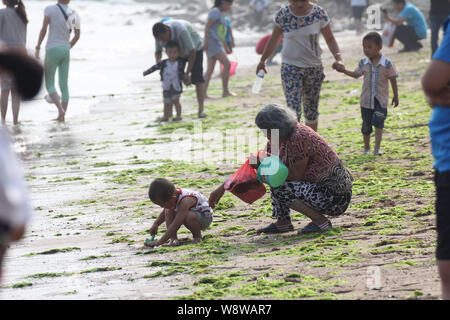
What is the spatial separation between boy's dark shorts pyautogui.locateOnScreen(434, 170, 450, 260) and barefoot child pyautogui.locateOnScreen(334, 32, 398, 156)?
4.70m

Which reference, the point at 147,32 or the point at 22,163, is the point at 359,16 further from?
the point at 22,163

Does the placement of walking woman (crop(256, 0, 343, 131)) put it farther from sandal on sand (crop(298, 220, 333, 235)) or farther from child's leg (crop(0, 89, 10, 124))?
child's leg (crop(0, 89, 10, 124))

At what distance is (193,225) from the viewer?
6.03 m

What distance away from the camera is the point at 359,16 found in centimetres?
2702

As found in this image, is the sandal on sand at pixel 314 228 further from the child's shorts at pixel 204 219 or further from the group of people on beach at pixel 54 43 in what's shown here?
the group of people on beach at pixel 54 43

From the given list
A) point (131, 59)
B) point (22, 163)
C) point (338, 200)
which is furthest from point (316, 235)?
point (131, 59)

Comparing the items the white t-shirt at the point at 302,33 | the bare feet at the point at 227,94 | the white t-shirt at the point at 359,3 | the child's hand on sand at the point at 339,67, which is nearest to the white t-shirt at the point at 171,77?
the bare feet at the point at 227,94

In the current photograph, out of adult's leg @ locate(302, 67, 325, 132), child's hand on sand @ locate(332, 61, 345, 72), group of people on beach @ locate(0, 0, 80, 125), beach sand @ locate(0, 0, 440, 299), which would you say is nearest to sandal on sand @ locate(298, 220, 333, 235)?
beach sand @ locate(0, 0, 440, 299)

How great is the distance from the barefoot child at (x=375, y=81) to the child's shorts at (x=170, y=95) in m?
4.27

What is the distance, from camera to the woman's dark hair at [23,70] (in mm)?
3064

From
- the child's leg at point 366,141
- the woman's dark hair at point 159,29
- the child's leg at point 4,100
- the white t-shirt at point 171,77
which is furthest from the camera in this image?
the child's leg at point 4,100

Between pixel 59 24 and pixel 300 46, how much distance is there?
5.68 meters

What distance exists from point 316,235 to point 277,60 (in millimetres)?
16763
